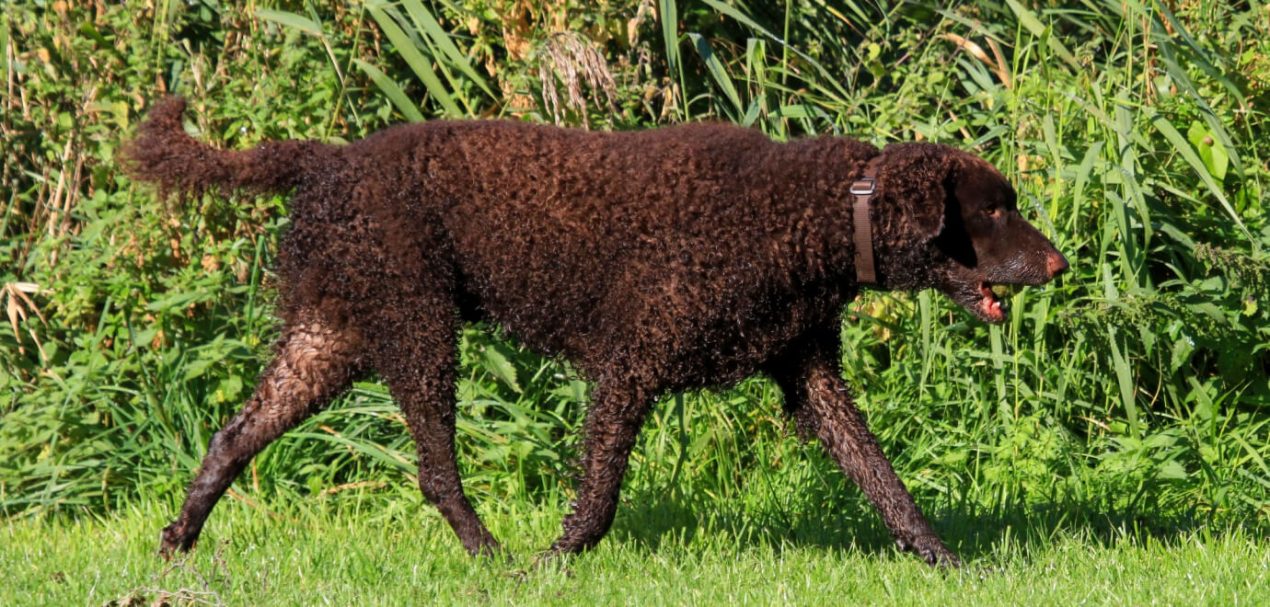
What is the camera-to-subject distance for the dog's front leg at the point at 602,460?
4707 millimetres

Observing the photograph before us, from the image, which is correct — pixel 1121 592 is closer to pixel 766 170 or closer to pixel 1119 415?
pixel 766 170

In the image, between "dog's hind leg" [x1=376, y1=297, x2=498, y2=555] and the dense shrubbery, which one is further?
the dense shrubbery

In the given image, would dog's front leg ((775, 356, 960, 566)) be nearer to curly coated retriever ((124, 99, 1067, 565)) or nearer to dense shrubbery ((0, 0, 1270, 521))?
curly coated retriever ((124, 99, 1067, 565))

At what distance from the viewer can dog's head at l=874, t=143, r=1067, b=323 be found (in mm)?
4652

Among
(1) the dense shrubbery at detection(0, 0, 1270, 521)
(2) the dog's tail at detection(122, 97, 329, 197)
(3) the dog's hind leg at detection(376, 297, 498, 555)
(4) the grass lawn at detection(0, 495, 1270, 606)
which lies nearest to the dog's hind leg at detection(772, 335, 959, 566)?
(4) the grass lawn at detection(0, 495, 1270, 606)

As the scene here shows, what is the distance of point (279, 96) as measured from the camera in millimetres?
6309

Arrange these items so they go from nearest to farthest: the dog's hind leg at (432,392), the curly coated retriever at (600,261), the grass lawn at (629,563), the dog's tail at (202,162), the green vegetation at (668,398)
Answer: the grass lawn at (629,563) < the curly coated retriever at (600,261) < the dog's hind leg at (432,392) < the dog's tail at (202,162) < the green vegetation at (668,398)

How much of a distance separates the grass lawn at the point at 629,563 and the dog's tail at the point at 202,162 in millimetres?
1114

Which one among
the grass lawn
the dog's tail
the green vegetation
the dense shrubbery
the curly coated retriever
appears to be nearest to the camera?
the grass lawn

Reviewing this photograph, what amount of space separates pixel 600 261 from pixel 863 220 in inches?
30.4

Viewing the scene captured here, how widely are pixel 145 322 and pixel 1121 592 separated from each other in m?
3.85

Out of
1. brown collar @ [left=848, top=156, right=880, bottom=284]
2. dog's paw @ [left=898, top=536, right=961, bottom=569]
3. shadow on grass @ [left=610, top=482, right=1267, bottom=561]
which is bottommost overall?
shadow on grass @ [left=610, top=482, right=1267, bottom=561]

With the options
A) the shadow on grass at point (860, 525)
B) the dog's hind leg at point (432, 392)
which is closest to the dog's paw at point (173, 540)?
the dog's hind leg at point (432, 392)

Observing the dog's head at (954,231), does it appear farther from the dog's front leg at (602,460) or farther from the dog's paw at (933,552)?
the dog's front leg at (602,460)
